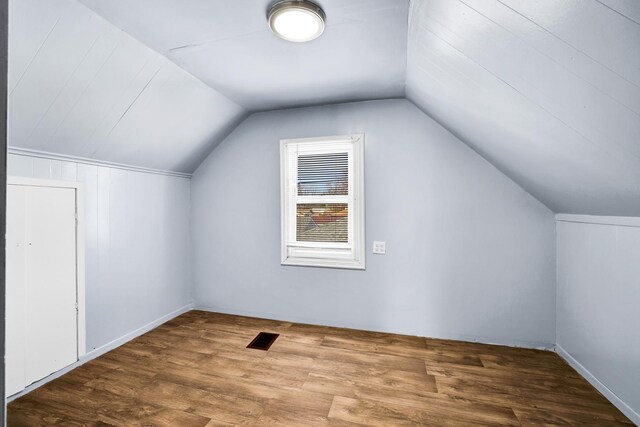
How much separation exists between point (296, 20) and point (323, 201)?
182cm

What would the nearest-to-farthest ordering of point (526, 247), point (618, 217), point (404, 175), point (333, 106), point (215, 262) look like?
point (618, 217) → point (526, 247) → point (404, 175) → point (333, 106) → point (215, 262)

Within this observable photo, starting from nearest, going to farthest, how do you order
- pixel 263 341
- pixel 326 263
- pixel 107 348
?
pixel 107 348 < pixel 263 341 < pixel 326 263

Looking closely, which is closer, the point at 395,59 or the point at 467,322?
the point at 395,59

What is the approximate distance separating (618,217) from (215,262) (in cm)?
356

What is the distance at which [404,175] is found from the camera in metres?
2.96

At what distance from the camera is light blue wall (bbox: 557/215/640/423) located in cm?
176

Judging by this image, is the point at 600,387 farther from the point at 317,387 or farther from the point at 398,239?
the point at 317,387

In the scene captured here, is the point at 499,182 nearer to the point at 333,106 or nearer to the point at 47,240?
the point at 333,106

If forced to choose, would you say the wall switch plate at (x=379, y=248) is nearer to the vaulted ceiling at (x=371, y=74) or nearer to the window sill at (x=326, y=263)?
the window sill at (x=326, y=263)

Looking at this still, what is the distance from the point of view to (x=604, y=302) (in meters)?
2.00

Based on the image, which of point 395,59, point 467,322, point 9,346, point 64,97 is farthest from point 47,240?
point 467,322

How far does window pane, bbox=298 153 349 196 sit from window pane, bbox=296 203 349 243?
0.15 meters

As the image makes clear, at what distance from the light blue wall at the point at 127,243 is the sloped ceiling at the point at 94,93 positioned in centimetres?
17

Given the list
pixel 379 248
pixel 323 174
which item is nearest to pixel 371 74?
pixel 323 174
